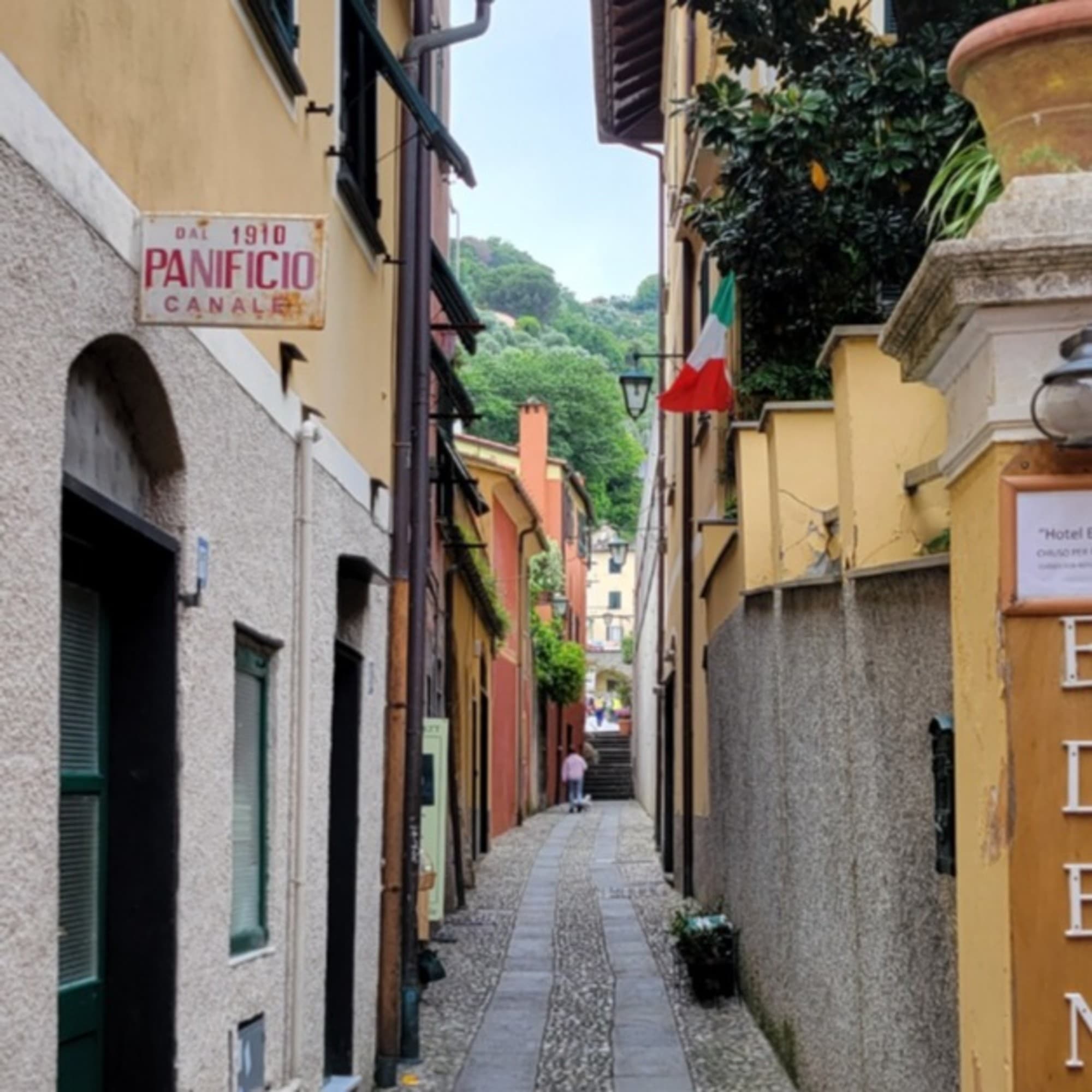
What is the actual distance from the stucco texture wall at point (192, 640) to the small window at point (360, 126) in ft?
4.53

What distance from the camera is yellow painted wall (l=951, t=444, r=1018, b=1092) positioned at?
4.22 meters

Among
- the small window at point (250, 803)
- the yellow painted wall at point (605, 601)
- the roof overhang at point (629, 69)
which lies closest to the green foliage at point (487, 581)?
the roof overhang at point (629, 69)

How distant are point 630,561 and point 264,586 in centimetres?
8537

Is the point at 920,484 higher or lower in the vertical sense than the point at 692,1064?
higher

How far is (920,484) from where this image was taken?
670 centimetres

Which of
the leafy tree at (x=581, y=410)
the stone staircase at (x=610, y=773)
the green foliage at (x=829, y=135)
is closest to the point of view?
the green foliage at (x=829, y=135)

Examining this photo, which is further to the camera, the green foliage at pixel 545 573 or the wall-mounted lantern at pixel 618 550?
the wall-mounted lantern at pixel 618 550

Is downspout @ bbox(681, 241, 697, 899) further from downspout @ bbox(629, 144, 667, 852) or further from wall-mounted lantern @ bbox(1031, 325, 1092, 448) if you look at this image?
wall-mounted lantern @ bbox(1031, 325, 1092, 448)

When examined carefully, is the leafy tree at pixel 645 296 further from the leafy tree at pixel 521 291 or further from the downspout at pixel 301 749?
the downspout at pixel 301 749

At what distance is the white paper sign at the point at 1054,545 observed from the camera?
4.15m

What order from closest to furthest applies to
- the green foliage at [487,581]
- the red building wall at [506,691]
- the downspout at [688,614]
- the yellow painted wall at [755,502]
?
the yellow painted wall at [755,502], the downspout at [688,614], the green foliage at [487,581], the red building wall at [506,691]

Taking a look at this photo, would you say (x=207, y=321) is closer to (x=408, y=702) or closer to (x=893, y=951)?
(x=893, y=951)

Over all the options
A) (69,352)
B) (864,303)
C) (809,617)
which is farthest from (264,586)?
(864,303)

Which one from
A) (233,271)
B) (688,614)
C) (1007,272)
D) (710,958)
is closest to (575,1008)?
(710,958)
